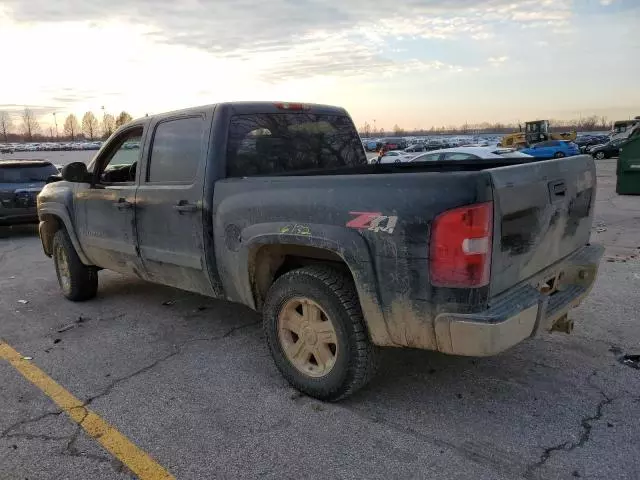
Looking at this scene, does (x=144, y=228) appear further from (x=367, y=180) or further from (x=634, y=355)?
(x=634, y=355)

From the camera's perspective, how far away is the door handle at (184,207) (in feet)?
13.3

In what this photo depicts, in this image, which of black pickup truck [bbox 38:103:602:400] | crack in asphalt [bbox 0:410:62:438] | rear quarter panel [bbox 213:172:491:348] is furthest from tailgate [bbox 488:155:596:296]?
crack in asphalt [bbox 0:410:62:438]

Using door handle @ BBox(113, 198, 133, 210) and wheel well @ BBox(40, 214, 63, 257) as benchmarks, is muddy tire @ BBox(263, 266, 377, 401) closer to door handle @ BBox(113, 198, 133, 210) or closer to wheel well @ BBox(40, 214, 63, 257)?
door handle @ BBox(113, 198, 133, 210)

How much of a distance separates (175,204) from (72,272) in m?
2.45

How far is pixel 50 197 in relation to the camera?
601 centimetres

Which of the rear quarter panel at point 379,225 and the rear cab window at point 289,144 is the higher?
the rear cab window at point 289,144

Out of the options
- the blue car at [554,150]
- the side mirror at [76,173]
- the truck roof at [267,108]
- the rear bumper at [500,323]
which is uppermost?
the truck roof at [267,108]

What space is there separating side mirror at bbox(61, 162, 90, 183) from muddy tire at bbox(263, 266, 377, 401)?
267cm

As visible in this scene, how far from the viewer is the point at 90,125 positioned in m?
186

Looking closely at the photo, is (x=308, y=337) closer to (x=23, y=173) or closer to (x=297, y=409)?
(x=297, y=409)

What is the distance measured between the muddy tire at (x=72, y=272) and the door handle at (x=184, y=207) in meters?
2.33

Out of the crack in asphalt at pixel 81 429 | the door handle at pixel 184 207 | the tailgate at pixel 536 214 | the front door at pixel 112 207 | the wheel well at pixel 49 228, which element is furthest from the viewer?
the wheel well at pixel 49 228

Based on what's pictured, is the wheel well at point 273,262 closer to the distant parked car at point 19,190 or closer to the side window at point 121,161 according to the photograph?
the side window at point 121,161

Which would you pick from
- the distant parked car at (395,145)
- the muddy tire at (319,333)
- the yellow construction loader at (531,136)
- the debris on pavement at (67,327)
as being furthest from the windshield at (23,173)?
the yellow construction loader at (531,136)
